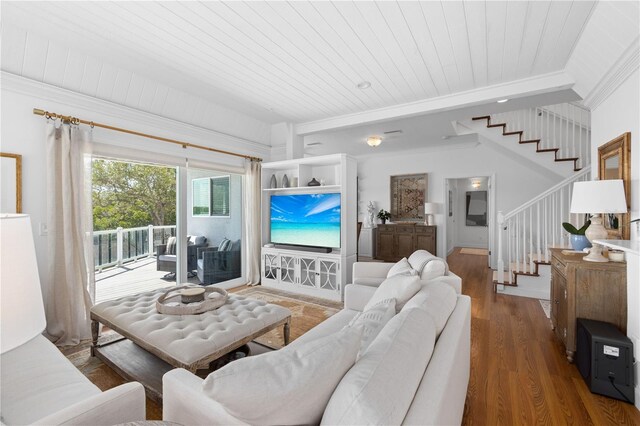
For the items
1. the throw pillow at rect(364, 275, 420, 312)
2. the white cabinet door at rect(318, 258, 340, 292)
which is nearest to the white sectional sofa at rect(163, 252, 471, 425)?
the throw pillow at rect(364, 275, 420, 312)

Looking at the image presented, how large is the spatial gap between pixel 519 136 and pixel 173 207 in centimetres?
582

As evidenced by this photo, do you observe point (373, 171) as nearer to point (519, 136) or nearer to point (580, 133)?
point (519, 136)

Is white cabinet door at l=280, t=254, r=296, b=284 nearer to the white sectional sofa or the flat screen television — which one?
the flat screen television

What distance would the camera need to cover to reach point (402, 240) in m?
6.71

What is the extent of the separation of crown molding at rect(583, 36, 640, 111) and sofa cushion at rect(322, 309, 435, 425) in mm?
2420

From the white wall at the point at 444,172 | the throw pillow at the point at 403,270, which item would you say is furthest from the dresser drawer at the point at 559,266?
the white wall at the point at 444,172

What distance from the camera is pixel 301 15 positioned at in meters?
2.10

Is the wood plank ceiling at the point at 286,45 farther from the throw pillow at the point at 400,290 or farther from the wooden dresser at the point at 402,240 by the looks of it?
the wooden dresser at the point at 402,240

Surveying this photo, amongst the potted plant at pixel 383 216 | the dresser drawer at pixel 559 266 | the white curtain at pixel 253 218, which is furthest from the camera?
the potted plant at pixel 383 216

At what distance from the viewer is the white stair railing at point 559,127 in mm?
4801

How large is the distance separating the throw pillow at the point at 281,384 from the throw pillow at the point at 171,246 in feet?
11.4

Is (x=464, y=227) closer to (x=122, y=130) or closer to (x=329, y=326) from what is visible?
(x=329, y=326)

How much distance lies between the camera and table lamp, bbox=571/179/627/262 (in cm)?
212

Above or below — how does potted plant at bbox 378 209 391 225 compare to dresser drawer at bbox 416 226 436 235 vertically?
above
